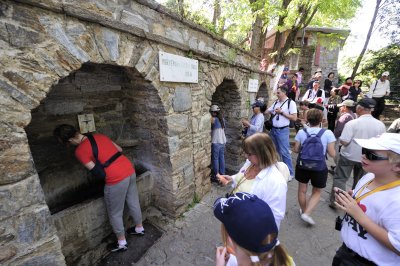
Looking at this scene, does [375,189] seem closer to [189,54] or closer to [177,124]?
[177,124]

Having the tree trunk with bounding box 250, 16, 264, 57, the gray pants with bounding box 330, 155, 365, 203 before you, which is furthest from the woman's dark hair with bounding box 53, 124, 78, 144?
the tree trunk with bounding box 250, 16, 264, 57

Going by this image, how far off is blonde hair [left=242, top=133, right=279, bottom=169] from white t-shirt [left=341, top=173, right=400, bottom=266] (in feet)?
2.12

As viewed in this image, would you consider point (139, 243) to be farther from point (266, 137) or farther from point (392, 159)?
point (392, 159)

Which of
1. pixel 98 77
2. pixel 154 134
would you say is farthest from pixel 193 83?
pixel 98 77

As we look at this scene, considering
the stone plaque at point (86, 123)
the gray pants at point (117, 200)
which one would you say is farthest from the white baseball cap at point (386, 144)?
the stone plaque at point (86, 123)

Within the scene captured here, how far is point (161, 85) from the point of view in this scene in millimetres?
2730

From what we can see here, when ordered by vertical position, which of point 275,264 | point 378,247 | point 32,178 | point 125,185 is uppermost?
point 32,178

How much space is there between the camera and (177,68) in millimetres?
2881

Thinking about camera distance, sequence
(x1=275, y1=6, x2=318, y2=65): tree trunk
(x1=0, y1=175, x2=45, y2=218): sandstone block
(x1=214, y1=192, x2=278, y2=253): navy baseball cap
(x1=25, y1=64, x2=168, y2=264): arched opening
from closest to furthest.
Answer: (x1=214, y1=192, x2=278, y2=253): navy baseball cap → (x1=0, y1=175, x2=45, y2=218): sandstone block → (x1=25, y1=64, x2=168, y2=264): arched opening → (x1=275, y1=6, x2=318, y2=65): tree trunk

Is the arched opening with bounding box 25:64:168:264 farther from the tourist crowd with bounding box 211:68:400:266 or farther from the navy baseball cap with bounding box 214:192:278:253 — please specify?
the navy baseball cap with bounding box 214:192:278:253

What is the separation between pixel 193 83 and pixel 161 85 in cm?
69

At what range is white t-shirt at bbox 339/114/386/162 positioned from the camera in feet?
9.77

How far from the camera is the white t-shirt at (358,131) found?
298 cm

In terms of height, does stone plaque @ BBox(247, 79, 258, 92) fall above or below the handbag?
above
